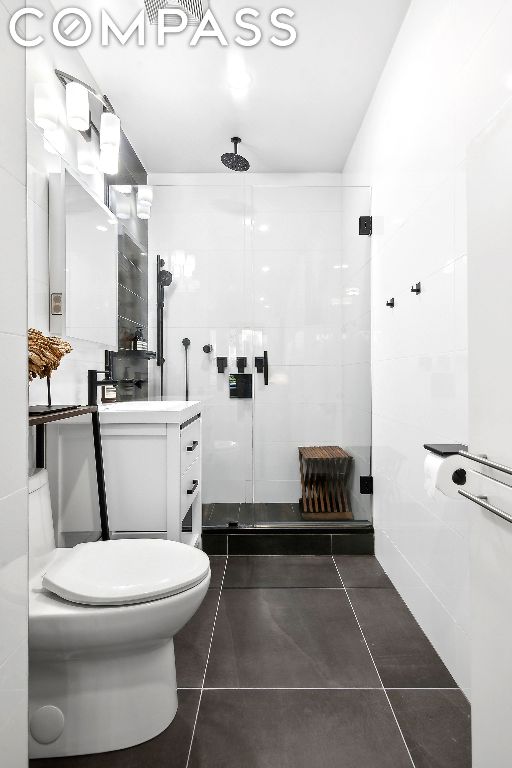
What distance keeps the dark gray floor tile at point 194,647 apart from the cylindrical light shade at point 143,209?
2.33 meters

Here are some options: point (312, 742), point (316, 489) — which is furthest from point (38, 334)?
point (316, 489)

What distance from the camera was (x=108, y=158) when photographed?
229cm

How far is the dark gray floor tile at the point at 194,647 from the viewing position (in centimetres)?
156

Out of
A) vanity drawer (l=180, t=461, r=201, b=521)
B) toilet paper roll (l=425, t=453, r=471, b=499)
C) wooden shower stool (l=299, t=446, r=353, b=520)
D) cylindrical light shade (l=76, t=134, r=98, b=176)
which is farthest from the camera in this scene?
wooden shower stool (l=299, t=446, r=353, b=520)

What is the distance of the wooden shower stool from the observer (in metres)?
2.82

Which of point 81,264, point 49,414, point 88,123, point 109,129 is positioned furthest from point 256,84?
point 49,414

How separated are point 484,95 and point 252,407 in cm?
207

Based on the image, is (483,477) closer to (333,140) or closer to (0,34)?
(0,34)

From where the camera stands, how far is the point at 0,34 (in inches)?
32.9

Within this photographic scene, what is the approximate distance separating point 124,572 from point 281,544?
1.52 metres

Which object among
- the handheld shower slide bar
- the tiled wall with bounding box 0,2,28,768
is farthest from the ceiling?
the tiled wall with bounding box 0,2,28,768

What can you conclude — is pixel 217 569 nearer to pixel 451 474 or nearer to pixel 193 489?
pixel 193 489

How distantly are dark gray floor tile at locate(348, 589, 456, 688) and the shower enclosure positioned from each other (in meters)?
0.85

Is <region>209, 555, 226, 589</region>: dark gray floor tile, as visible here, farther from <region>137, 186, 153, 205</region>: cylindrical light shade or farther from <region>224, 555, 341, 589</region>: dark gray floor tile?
<region>137, 186, 153, 205</region>: cylindrical light shade
